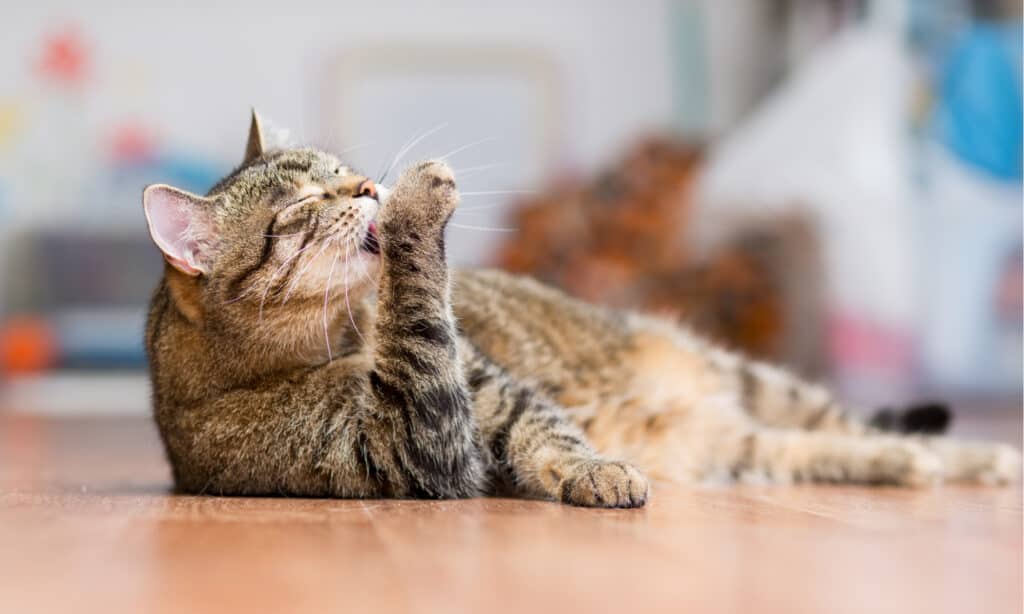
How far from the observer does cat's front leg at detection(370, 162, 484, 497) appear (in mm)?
1442

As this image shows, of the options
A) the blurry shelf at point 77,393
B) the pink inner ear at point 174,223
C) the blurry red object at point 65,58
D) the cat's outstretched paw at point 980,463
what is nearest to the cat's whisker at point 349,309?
the pink inner ear at point 174,223

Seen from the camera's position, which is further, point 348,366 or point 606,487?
point 348,366

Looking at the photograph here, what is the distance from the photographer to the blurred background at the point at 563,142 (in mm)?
4059

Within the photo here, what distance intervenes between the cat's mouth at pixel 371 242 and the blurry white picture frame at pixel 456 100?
5297 millimetres

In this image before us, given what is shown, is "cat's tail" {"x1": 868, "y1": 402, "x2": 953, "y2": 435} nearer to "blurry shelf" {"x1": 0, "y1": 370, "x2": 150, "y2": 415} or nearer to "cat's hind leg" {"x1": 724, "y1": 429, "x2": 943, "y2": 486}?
"cat's hind leg" {"x1": 724, "y1": 429, "x2": 943, "y2": 486}

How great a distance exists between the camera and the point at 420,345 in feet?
4.77

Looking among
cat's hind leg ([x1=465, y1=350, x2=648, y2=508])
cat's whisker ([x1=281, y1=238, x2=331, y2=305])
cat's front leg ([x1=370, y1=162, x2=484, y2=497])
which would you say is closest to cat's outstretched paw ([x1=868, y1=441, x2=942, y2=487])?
cat's hind leg ([x1=465, y1=350, x2=648, y2=508])

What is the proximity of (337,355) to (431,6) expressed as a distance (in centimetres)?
568

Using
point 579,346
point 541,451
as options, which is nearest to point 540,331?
point 579,346

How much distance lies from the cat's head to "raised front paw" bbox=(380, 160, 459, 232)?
0.31ft

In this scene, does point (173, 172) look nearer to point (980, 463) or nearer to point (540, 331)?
point (540, 331)

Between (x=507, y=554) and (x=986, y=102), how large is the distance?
324 centimetres

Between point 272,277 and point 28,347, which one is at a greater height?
point 272,277

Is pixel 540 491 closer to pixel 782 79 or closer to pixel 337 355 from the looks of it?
pixel 337 355
